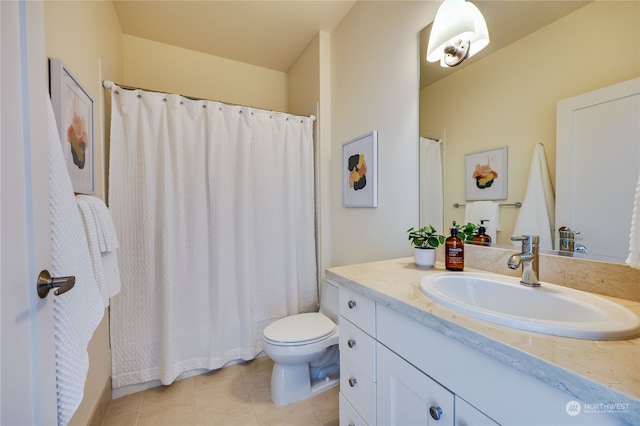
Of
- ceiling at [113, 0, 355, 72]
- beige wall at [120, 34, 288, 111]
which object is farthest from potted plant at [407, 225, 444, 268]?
beige wall at [120, 34, 288, 111]

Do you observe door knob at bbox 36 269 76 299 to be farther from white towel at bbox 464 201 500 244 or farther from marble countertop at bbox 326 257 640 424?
white towel at bbox 464 201 500 244

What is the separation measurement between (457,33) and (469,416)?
4.36 ft

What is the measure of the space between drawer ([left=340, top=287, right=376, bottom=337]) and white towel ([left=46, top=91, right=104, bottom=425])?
83 centimetres

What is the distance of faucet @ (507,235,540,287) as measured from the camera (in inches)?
32.6

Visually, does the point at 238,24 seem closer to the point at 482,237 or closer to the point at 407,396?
the point at 482,237

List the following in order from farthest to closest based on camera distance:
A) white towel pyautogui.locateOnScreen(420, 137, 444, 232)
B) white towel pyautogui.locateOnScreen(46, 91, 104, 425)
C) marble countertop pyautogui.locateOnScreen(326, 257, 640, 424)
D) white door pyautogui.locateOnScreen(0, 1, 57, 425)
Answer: white towel pyautogui.locateOnScreen(420, 137, 444, 232) < white towel pyautogui.locateOnScreen(46, 91, 104, 425) < white door pyautogui.locateOnScreen(0, 1, 57, 425) < marble countertop pyautogui.locateOnScreen(326, 257, 640, 424)

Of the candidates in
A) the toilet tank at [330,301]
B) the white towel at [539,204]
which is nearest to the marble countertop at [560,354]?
the white towel at [539,204]

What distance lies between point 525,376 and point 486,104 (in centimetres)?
103

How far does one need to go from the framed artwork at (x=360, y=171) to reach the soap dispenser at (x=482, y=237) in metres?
0.63

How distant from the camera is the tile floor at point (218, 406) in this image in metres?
1.42

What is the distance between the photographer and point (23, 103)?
56 cm

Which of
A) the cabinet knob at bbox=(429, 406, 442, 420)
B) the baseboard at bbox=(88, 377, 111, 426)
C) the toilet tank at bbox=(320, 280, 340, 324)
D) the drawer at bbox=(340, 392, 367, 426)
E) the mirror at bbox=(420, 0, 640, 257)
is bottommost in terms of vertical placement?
the baseboard at bbox=(88, 377, 111, 426)

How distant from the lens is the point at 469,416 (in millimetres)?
592

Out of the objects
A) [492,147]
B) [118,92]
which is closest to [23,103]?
[118,92]
